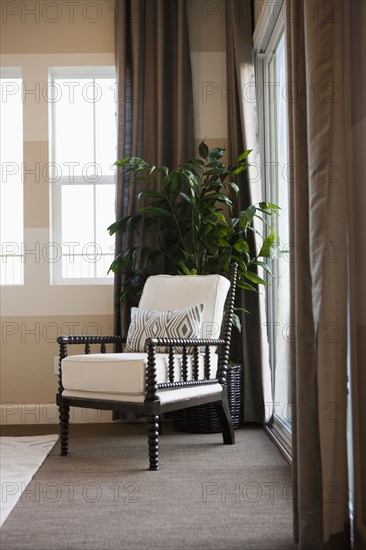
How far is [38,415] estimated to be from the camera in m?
4.50

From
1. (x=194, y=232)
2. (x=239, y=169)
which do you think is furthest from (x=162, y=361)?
(x=239, y=169)

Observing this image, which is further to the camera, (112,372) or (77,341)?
(77,341)

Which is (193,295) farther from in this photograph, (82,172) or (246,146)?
(82,172)

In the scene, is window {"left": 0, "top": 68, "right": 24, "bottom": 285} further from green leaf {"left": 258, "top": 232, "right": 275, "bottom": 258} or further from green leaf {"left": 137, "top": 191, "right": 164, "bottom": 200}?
green leaf {"left": 258, "top": 232, "right": 275, "bottom": 258}

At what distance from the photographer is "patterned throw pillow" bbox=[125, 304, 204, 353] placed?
11.7 ft

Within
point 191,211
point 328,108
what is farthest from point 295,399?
point 191,211

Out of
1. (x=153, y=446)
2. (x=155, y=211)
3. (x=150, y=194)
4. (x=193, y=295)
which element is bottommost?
(x=153, y=446)

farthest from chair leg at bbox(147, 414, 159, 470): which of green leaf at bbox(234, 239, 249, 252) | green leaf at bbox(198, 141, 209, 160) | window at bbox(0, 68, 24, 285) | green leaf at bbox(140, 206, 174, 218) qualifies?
window at bbox(0, 68, 24, 285)

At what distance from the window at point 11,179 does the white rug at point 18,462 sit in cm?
124

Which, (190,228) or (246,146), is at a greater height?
(246,146)

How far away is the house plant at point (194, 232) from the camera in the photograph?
3982 millimetres

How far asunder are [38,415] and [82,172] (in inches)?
65.3

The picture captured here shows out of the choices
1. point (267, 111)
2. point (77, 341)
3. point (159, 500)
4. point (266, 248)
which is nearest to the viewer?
point (159, 500)

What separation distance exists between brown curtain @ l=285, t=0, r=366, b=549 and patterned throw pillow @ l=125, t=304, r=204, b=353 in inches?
59.3
